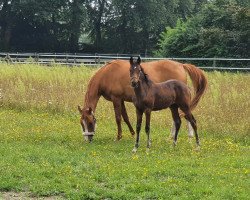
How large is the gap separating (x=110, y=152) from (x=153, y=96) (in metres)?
1.46

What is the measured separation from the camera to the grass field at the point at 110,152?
7602mm

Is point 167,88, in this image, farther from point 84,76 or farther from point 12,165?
point 84,76

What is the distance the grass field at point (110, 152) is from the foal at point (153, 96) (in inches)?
28.2

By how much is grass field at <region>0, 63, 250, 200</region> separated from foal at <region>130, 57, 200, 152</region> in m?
0.72

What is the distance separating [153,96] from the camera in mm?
10539

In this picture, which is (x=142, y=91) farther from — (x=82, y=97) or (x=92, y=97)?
A: (x=82, y=97)

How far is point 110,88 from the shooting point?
12.4 meters

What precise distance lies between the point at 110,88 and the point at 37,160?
133 inches

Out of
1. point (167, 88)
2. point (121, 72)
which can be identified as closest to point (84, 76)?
point (121, 72)

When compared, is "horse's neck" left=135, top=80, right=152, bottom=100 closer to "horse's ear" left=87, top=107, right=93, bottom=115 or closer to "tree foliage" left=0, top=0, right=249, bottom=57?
"horse's ear" left=87, top=107, right=93, bottom=115

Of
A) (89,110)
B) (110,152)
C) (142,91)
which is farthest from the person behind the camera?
(89,110)

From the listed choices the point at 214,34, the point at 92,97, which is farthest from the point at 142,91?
the point at 214,34

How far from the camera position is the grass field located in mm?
7602

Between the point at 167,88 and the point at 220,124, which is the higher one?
the point at 167,88
